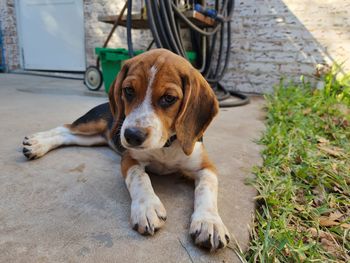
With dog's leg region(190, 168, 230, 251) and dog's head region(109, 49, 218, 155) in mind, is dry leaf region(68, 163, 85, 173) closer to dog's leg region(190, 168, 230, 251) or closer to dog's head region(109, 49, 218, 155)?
dog's head region(109, 49, 218, 155)

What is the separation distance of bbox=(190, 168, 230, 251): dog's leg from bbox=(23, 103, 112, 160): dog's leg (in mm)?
1303

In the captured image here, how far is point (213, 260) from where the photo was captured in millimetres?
1190

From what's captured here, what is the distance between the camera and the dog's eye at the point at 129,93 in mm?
1659

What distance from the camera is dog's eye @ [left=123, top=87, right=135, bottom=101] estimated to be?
5.44ft

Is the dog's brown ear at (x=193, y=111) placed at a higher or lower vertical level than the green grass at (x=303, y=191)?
higher

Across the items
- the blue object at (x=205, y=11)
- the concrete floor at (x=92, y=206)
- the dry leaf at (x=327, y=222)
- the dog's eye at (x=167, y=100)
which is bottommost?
the dry leaf at (x=327, y=222)

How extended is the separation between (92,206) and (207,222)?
0.63 metres

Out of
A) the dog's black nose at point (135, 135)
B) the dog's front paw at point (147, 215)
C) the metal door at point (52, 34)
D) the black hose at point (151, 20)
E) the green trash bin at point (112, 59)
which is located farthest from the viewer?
the metal door at point (52, 34)

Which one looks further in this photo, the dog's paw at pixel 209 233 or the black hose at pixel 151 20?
the black hose at pixel 151 20

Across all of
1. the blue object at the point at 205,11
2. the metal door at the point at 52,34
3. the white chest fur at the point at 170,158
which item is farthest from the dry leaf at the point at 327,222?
the metal door at the point at 52,34

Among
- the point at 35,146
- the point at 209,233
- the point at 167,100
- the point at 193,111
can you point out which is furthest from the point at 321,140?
the point at 35,146

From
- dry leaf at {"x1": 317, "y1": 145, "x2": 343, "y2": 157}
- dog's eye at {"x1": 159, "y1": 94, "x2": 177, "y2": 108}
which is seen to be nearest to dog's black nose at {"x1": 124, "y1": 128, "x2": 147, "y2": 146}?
dog's eye at {"x1": 159, "y1": 94, "x2": 177, "y2": 108}

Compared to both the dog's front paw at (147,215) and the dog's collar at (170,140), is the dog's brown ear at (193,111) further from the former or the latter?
the dog's front paw at (147,215)

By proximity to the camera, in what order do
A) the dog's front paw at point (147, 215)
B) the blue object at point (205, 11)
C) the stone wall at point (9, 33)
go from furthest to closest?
the stone wall at point (9, 33)
the blue object at point (205, 11)
the dog's front paw at point (147, 215)
